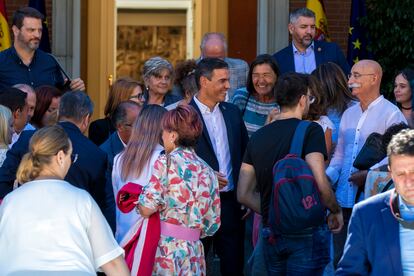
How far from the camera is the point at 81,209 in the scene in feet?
20.3

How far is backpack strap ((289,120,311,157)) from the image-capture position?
7.91 meters

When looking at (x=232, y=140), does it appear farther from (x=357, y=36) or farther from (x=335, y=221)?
(x=357, y=36)

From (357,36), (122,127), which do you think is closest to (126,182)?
(122,127)

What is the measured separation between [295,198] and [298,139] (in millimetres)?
505

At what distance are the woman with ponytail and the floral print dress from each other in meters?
1.17

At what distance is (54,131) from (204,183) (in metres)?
1.42

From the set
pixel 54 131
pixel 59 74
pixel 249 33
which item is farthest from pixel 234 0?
pixel 54 131

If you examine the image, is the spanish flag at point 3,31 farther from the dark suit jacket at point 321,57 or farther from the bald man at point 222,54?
the dark suit jacket at point 321,57

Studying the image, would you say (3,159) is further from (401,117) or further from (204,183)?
(401,117)

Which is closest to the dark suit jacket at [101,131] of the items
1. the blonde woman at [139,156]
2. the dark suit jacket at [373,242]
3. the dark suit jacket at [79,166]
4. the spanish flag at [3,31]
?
the blonde woman at [139,156]

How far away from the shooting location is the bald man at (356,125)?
9344 mm

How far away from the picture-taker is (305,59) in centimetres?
1118

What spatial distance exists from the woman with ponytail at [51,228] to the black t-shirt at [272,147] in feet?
6.48

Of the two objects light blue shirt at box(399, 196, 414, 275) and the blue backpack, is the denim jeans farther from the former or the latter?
light blue shirt at box(399, 196, 414, 275)
